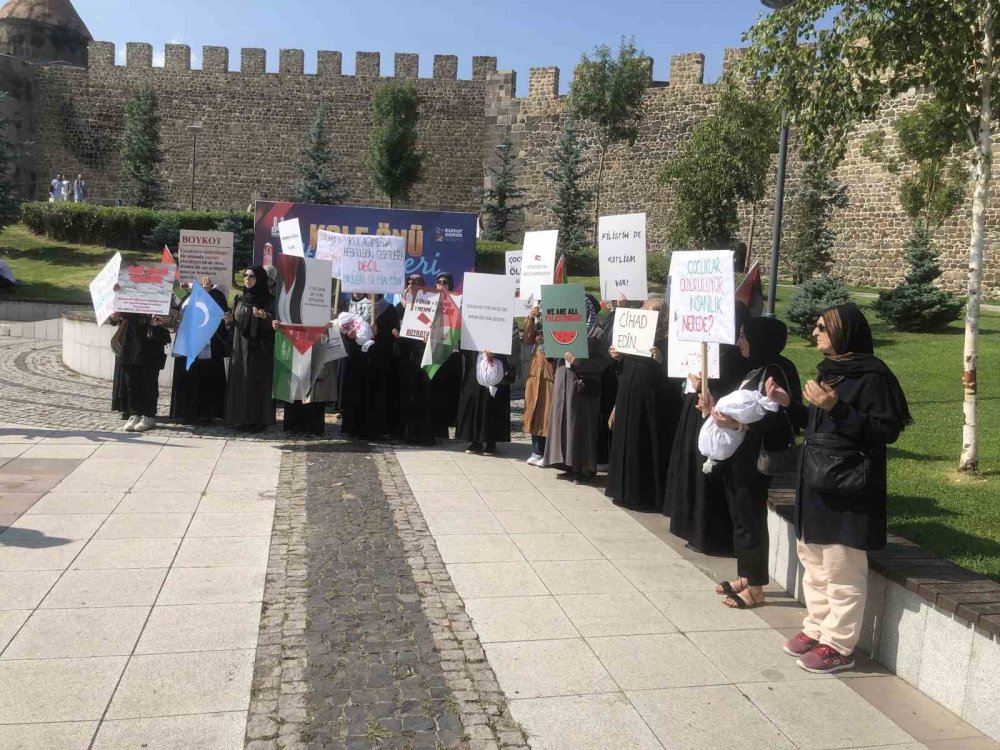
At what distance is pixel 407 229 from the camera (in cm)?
1310

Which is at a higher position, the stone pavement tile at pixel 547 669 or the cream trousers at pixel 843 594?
the cream trousers at pixel 843 594

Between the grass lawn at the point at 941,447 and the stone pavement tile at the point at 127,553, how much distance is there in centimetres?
464

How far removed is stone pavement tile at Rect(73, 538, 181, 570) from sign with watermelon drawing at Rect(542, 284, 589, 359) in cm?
361

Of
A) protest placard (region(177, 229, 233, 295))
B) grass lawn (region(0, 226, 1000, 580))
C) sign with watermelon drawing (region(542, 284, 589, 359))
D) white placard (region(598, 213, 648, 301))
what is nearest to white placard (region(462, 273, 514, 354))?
sign with watermelon drawing (region(542, 284, 589, 359))

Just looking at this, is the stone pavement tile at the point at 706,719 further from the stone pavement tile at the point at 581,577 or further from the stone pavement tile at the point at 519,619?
the stone pavement tile at the point at 581,577

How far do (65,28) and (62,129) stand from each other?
884cm

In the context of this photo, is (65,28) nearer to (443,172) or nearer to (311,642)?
(443,172)

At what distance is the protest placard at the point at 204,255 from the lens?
10.3m

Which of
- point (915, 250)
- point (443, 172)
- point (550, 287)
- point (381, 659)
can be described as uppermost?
point (443, 172)

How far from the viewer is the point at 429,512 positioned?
276 inches

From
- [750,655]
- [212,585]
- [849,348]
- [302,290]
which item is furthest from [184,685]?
[302,290]

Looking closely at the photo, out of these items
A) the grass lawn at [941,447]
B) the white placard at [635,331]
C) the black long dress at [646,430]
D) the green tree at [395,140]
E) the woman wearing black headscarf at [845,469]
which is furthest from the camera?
the green tree at [395,140]

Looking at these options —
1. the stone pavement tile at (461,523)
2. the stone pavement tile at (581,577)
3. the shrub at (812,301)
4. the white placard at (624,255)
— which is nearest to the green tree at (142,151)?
the shrub at (812,301)

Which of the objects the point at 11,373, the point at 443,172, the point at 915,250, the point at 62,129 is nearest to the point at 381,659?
the point at 11,373
